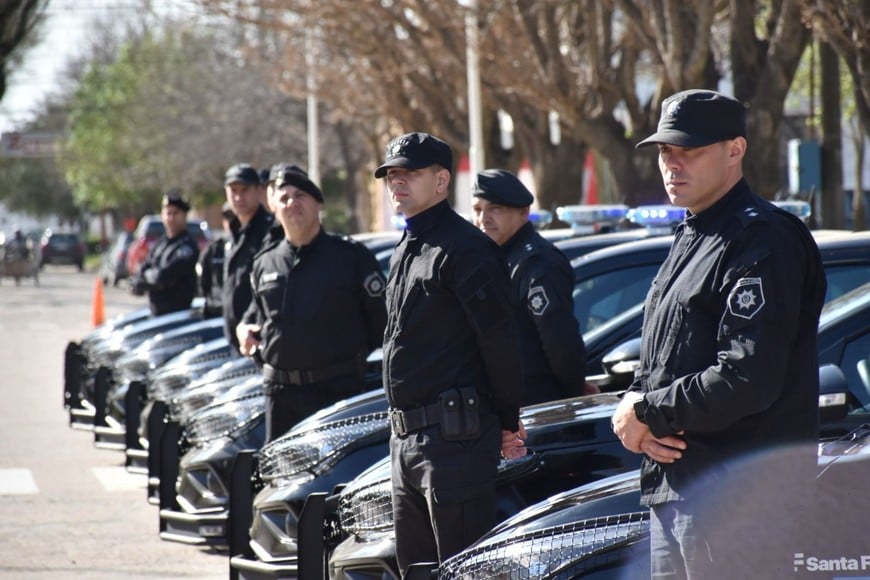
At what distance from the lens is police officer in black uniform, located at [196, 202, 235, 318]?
11.5 meters

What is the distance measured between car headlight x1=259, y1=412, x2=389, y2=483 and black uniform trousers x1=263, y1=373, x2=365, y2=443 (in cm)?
50

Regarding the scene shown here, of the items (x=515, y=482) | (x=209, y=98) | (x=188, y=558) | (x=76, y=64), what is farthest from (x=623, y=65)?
(x=76, y=64)

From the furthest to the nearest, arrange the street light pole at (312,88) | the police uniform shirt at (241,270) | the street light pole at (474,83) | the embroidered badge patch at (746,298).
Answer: the street light pole at (312,88)
the street light pole at (474,83)
the police uniform shirt at (241,270)
the embroidered badge patch at (746,298)

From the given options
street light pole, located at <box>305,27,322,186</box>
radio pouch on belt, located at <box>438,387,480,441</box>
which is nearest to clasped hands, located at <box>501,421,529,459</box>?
radio pouch on belt, located at <box>438,387,480,441</box>

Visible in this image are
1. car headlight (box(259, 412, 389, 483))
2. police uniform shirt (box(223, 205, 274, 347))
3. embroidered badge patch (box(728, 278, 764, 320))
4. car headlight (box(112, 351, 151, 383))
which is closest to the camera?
embroidered badge patch (box(728, 278, 764, 320))

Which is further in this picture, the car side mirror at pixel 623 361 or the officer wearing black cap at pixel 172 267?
the officer wearing black cap at pixel 172 267

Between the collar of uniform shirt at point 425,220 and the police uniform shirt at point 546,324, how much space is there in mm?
1399

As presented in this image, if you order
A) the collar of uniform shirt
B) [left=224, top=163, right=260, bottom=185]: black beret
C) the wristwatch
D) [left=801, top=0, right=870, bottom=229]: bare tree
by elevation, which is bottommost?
the wristwatch

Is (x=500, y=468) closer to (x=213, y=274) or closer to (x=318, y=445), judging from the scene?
(x=318, y=445)

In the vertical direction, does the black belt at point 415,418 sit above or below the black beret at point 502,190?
below

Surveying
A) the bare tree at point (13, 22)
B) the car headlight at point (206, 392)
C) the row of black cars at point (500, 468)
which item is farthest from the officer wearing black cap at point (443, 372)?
the bare tree at point (13, 22)

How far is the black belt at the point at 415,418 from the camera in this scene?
185 inches

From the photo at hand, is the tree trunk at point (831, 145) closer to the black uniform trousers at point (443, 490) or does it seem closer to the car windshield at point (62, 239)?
the black uniform trousers at point (443, 490)

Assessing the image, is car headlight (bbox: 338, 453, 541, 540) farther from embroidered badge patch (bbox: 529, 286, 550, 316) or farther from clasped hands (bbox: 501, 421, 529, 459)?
embroidered badge patch (bbox: 529, 286, 550, 316)
